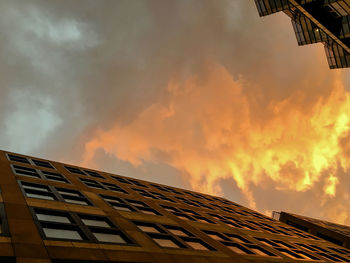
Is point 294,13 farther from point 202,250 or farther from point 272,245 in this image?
Answer: point 202,250

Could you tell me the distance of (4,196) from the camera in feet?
63.8

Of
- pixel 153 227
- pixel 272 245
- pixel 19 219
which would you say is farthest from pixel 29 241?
pixel 272 245

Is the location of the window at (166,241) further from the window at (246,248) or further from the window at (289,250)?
the window at (289,250)

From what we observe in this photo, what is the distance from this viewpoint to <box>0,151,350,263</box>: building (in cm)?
1427

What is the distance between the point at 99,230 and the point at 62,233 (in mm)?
2618

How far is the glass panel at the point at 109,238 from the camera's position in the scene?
56.2ft

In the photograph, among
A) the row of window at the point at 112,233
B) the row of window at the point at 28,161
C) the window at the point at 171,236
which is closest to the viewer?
the row of window at the point at 112,233

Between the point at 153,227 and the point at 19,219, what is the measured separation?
32.6ft

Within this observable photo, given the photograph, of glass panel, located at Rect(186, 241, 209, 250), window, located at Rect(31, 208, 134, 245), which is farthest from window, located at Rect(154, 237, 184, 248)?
window, located at Rect(31, 208, 134, 245)

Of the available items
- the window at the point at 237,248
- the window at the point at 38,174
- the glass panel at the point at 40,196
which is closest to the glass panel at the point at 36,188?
the glass panel at the point at 40,196

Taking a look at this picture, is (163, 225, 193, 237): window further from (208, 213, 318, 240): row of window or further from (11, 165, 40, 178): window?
(11, 165, 40, 178): window

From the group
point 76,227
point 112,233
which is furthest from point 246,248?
point 76,227

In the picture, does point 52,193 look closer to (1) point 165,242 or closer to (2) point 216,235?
(1) point 165,242

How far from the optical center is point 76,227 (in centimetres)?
1739
